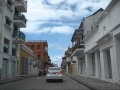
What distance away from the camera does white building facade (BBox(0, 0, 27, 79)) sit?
31.1 meters

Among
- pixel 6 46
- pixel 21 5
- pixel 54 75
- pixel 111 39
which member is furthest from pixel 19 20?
pixel 111 39

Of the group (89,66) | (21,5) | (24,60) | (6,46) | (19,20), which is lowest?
(89,66)

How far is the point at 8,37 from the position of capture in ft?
114

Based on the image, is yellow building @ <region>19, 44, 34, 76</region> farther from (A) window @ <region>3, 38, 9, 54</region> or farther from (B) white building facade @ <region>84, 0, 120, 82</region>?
(B) white building facade @ <region>84, 0, 120, 82</region>

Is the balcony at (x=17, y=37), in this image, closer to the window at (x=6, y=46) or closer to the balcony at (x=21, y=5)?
the window at (x=6, y=46)

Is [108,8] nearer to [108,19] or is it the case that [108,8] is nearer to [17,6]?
[108,19]

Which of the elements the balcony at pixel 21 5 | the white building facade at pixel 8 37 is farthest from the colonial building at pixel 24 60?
the balcony at pixel 21 5

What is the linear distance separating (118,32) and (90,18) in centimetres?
2511

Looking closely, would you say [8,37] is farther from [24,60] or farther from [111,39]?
[111,39]

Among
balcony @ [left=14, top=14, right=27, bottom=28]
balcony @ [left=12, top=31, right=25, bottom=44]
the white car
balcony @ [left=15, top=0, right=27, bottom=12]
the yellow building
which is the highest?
balcony @ [left=15, top=0, right=27, bottom=12]

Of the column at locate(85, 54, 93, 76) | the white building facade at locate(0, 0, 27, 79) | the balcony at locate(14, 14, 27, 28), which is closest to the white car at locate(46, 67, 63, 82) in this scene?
the white building facade at locate(0, 0, 27, 79)

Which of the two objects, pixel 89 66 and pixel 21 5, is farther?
pixel 21 5

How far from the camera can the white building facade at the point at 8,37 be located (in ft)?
102

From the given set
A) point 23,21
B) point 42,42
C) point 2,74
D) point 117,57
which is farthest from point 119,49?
point 42,42
